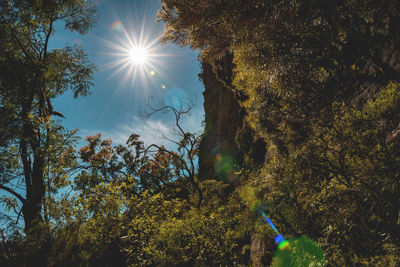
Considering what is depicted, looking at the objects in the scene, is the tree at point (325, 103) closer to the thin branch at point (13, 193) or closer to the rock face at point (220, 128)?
the thin branch at point (13, 193)

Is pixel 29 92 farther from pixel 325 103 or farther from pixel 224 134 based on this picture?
pixel 224 134

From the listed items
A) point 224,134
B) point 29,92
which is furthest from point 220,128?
point 29,92

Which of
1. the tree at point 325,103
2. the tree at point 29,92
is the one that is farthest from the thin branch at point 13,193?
the tree at point 325,103

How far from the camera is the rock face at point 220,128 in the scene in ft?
47.0

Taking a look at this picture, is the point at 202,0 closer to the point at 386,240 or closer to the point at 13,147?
the point at 386,240

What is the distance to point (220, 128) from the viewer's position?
58.7 feet

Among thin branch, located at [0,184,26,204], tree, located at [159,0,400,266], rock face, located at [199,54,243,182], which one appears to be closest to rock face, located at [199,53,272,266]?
rock face, located at [199,54,243,182]

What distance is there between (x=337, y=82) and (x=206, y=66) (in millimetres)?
20904

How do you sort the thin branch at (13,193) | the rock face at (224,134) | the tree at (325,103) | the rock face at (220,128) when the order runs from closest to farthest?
the tree at (325,103), the thin branch at (13,193), the rock face at (224,134), the rock face at (220,128)

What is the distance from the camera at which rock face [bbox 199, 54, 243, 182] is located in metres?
14.3

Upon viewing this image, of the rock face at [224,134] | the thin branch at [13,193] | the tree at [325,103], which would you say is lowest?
the tree at [325,103]

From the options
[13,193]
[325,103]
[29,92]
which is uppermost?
[29,92]

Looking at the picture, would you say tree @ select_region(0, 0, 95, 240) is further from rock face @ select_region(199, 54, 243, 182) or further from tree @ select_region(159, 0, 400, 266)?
rock face @ select_region(199, 54, 243, 182)

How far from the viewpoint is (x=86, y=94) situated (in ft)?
25.7
